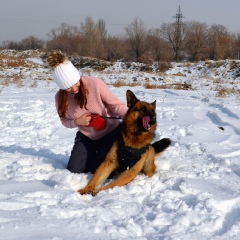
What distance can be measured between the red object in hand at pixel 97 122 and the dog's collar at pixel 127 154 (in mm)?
417

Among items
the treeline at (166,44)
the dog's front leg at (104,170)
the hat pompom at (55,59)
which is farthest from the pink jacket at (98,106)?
the treeline at (166,44)

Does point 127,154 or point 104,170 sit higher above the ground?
point 127,154

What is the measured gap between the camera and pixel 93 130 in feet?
12.0

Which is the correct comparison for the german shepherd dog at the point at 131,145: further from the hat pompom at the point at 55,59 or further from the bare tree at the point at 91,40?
the bare tree at the point at 91,40

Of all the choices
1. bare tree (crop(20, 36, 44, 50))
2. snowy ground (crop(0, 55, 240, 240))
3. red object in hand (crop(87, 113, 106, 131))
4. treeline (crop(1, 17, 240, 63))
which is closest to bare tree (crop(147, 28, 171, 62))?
treeline (crop(1, 17, 240, 63))

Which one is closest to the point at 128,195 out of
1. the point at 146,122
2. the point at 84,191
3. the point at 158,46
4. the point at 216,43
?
the point at 84,191

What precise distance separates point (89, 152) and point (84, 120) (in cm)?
54

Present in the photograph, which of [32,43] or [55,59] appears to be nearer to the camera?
[55,59]

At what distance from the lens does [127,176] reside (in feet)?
10.1

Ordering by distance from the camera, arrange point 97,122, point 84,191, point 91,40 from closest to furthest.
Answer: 1. point 84,191
2. point 97,122
3. point 91,40

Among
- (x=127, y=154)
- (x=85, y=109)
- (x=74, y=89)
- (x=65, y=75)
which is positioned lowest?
(x=127, y=154)

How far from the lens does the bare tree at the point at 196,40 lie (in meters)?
31.2

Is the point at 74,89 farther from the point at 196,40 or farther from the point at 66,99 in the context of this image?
the point at 196,40

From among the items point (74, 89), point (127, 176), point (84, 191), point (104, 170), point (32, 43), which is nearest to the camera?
point (84, 191)
